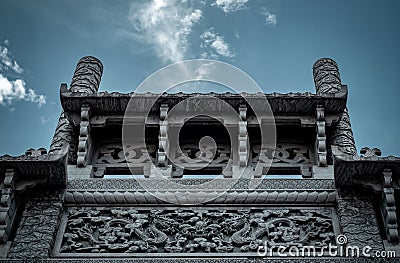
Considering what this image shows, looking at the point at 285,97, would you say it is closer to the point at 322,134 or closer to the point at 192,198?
the point at 322,134

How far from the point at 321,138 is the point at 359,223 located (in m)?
1.39

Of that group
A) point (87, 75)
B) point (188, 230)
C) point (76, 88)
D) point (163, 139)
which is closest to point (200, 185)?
point (188, 230)

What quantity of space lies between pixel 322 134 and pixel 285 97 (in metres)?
0.66

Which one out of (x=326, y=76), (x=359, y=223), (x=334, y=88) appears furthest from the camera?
(x=326, y=76)

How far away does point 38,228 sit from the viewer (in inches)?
307

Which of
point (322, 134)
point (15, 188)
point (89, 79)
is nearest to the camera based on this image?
point (15, 188)

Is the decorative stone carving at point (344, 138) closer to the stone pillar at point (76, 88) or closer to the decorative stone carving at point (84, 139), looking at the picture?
the decorative stone carving at point (84, 139)

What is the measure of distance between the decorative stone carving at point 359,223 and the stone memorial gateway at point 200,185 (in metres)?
0.01

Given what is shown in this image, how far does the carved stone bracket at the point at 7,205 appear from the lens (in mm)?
7613

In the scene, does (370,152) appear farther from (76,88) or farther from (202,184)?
(76,88)

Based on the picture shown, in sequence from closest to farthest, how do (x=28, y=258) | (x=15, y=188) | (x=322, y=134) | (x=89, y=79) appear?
(x=28, y=258) < (x=15, y=188) < (x=322, y=134) < (x=89, y=79)

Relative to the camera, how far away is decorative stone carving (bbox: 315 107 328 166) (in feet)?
28.4

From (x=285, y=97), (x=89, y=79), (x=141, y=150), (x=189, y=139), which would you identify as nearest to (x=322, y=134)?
(x=285, y=97)

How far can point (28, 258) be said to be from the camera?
7.43 metres
